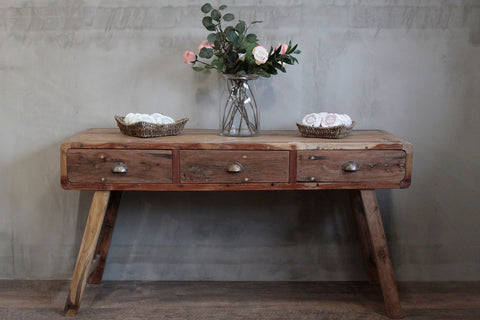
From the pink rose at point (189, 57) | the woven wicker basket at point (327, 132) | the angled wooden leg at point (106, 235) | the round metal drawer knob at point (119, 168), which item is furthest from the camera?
the angled wooden leg at point (106, 235)

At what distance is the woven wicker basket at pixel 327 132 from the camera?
7.36 ft

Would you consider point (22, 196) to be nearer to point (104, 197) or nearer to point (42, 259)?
point (42, 259)

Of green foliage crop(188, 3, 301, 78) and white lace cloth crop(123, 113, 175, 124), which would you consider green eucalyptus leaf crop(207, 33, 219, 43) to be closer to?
green foliage crop(188, 3, 301, 78)

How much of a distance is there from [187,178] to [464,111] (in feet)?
5.01

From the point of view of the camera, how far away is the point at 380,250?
7.39ft

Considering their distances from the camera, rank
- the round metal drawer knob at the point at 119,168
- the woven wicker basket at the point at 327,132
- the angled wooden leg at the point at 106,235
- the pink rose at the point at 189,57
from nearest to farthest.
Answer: the round metal drawer knob at the point at 119,168 < the woven wicker basket at the point at 327,132 < the pink rose at the point at 189,57 < the angled wooden leg at the point at 106,235

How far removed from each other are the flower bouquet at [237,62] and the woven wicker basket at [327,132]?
0.83 ft

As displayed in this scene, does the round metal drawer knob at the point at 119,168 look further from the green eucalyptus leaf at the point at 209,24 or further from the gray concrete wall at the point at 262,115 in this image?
the green eucalyptus leaf at the point at 209,24

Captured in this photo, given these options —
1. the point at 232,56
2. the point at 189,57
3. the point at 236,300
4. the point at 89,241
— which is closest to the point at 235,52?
the point at 232,56

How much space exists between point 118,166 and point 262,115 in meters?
0.85

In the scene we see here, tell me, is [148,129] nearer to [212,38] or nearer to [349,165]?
[212,38]

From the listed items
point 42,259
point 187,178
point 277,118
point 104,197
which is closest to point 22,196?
point 42,259

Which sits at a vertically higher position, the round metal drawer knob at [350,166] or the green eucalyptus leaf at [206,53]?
the green eucalyptus leaf at [206,53]

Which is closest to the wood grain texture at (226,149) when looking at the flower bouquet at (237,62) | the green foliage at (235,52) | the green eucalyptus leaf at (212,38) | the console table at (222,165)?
the console table at (222,165)
